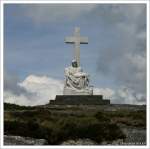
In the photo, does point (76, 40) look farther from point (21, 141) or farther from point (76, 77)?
point (21, 141)

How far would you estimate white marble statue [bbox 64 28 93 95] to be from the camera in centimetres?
2502

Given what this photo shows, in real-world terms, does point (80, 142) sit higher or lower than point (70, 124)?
lower

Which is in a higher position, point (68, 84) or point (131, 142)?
point (68, 84)

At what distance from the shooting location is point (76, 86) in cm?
2527

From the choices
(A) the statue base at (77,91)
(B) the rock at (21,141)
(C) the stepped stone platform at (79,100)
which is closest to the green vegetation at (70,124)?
(B) the rock at (21,141)

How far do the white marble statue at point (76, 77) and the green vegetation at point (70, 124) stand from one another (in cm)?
512

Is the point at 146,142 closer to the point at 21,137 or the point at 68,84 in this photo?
the point at 21,137

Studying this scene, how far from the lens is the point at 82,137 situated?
15.2m

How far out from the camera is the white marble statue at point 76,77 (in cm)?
2502

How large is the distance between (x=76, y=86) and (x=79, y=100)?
1452 mm

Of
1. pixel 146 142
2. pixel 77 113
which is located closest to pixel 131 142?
pixel 146 142

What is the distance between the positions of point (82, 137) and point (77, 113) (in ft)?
13.9

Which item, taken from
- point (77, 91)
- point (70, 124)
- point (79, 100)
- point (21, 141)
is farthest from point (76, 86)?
point (21, 141)

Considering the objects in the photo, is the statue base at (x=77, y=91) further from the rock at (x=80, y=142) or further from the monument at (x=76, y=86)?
the rock at (x=80, y=142)
